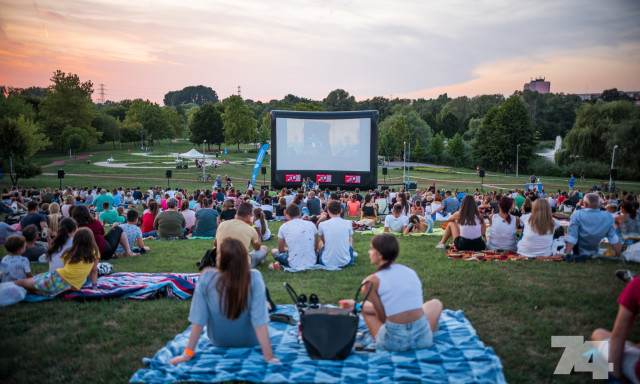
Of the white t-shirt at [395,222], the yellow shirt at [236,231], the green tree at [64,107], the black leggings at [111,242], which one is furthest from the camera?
the green tree at [64,107]

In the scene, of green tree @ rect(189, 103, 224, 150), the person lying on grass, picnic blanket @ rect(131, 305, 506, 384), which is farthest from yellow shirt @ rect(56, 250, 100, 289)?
green tree @ rect(189, 103, 224, 150)

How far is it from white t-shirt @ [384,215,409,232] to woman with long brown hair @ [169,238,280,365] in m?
6.47

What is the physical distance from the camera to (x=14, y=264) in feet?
15.5

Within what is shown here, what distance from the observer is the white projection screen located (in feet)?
72.4

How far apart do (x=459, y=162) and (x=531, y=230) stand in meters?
52.8

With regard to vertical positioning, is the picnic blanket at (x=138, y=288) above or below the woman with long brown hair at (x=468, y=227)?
below

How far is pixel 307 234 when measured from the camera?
6160 millimetres

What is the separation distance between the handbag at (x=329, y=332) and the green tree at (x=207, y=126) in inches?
2323

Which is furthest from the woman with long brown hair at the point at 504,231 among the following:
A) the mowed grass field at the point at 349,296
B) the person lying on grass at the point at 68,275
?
the person lying on grass at the point at 68,275

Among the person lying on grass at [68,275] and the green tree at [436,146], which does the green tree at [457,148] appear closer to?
the green tree at [436,146]

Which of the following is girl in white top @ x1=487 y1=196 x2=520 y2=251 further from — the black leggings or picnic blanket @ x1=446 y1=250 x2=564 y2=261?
the black leggings

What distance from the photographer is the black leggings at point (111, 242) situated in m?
6.57

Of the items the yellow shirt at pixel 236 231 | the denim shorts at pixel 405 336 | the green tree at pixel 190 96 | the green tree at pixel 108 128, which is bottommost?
the denim shorts at pixel 405 336

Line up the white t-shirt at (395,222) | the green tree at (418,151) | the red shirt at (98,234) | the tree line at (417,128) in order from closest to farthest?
the red shirt at (98,234), the white t-shirt at (395,222), the tree line at (417,128), the green tree at (418,151)
